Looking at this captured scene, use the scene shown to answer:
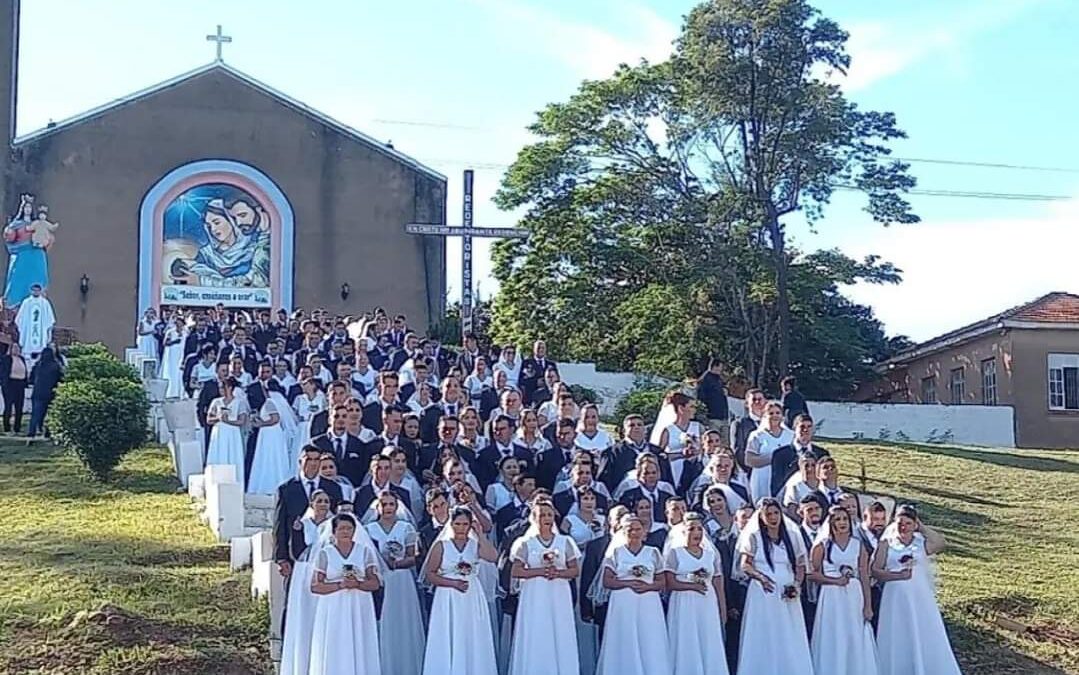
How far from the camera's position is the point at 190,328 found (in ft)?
68.6

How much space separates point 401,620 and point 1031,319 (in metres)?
25.6

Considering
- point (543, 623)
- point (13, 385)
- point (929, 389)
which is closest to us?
point (543, 623)

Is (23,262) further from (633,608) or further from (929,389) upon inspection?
(929,389)

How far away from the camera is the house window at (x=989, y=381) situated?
3388cm

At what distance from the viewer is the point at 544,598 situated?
10.4 meters

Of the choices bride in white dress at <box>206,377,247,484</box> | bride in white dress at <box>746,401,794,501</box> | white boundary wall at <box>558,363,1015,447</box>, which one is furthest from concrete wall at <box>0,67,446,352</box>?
bride in white dress at <box>746,401,794,501</box>

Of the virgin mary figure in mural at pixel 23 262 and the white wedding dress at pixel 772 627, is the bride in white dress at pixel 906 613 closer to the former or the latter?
the white wedding dress at pixel 772 627

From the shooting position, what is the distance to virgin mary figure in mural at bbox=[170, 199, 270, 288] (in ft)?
96.3

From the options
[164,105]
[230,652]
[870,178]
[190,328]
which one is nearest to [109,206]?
[164,105]

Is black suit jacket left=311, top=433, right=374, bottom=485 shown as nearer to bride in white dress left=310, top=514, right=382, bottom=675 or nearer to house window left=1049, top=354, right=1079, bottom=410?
bride in white dress left=310, top=514, right=382, bottom=675

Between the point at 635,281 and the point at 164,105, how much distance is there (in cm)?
1084

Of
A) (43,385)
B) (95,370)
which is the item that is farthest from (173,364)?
(43,385)

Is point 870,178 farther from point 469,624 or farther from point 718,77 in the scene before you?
point 469,624

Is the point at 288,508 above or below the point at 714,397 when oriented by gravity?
below
